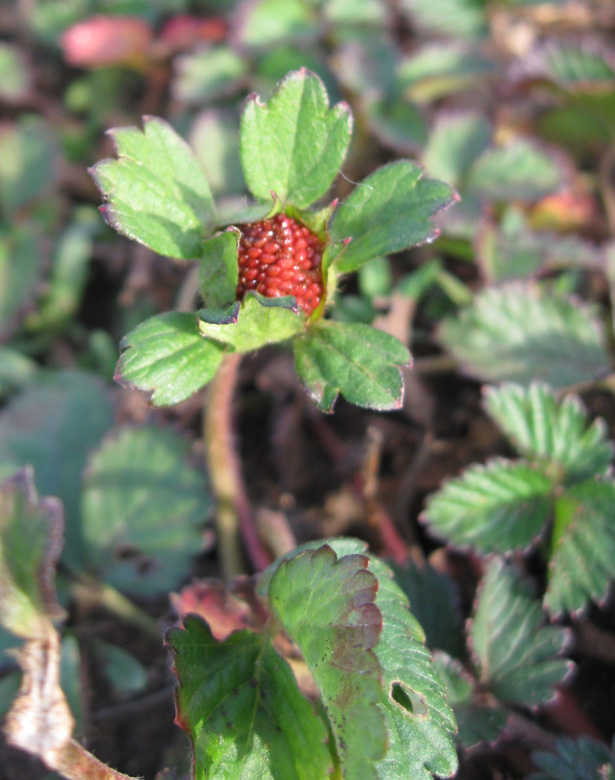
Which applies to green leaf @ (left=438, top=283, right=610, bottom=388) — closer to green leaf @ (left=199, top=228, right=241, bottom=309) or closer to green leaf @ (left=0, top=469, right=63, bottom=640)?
green leaf @ (left=199, top=228, right=241, bottom=309)

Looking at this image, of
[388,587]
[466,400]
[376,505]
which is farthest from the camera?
[466,400]

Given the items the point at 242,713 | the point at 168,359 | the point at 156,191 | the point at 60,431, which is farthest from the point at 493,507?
the point at 60,431

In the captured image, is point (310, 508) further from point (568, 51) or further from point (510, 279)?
point (568, 51)

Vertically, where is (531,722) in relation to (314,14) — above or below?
below

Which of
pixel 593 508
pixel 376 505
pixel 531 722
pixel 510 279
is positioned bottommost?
pixel 531 722

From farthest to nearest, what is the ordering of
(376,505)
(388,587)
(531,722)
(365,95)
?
(365,95)
(376,505)
(531,722)
(388,587)

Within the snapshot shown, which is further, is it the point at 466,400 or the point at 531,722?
the point at 466,400

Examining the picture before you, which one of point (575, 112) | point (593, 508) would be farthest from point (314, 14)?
point (593, 508)

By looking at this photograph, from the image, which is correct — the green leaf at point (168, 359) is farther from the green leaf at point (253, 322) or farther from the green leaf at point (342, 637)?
the green leaf at point (342, 637)
